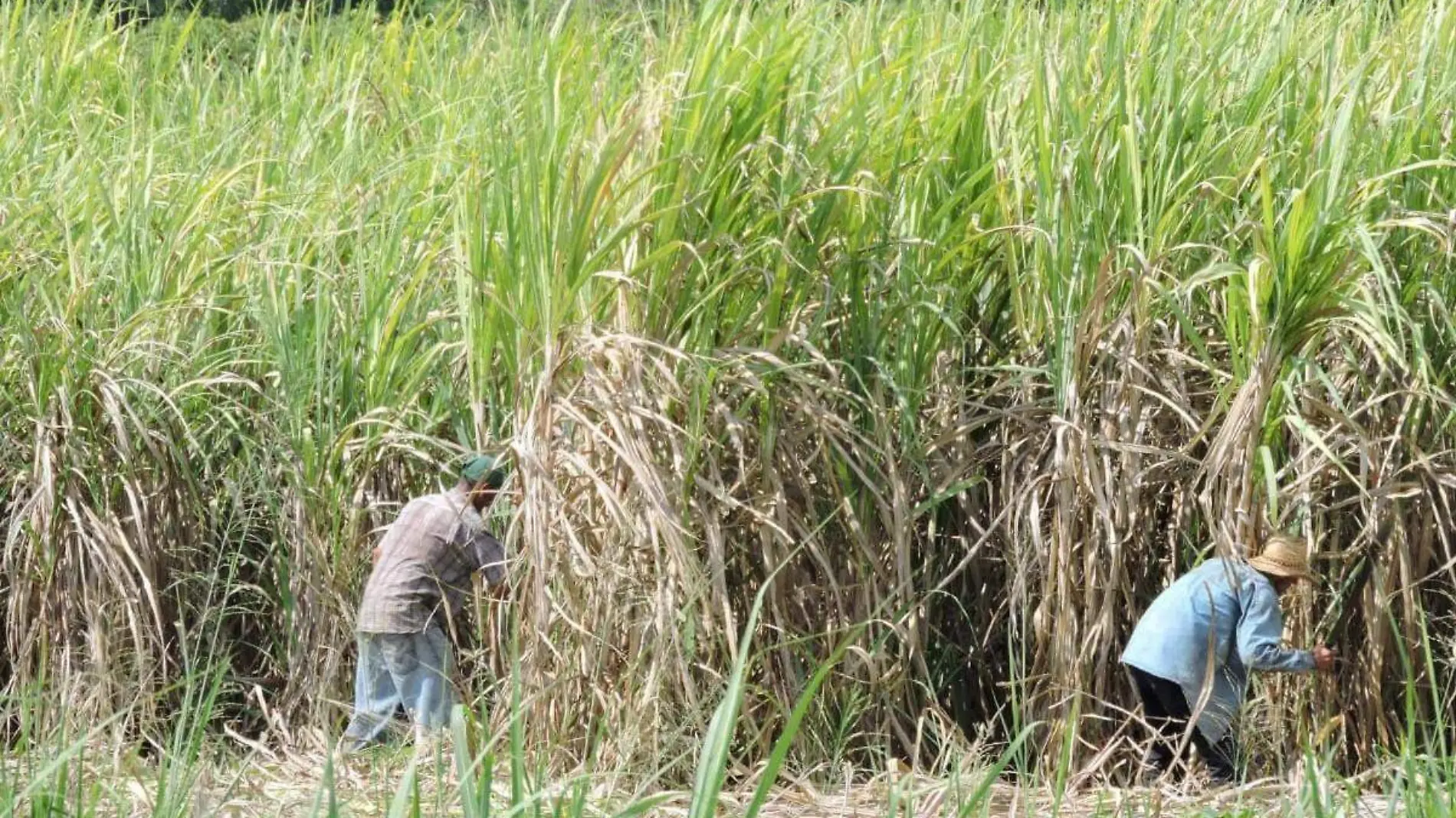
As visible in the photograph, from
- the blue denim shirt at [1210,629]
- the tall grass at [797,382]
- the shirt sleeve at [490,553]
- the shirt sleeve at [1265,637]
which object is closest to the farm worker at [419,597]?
the shirt sleeve at [490,553]

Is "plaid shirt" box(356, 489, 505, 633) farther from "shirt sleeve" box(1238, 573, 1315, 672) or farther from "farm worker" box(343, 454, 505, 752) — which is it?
"shirt sleeve" box(1238, 573, 1315, 672)

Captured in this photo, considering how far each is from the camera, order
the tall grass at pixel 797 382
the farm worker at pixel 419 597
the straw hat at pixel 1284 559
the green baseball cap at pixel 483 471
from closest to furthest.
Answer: the tall grass at pixel 797 382
the straw hat at pixel 1284 559
the green baseball cap at pixel 483 471
the farm worker at pixel 419 597

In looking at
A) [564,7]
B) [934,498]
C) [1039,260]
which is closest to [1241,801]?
[934,498]

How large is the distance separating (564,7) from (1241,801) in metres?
2.42

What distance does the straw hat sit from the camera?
460 cm

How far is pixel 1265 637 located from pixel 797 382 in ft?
4.29

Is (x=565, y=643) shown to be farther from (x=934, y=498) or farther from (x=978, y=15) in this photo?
(x=978, y=15)

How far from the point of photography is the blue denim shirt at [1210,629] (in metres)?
4.66

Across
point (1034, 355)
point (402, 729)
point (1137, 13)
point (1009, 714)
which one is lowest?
point (402, 729)

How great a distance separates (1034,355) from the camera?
4.95m

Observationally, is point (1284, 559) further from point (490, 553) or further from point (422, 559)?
point (422, 559)

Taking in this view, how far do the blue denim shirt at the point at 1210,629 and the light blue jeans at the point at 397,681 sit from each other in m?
1.88

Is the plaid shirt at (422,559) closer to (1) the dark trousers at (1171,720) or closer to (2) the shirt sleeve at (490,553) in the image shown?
(2) the shirt sleeve at (490,553)

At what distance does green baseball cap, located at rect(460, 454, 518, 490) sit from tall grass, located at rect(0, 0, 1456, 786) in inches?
5.4
